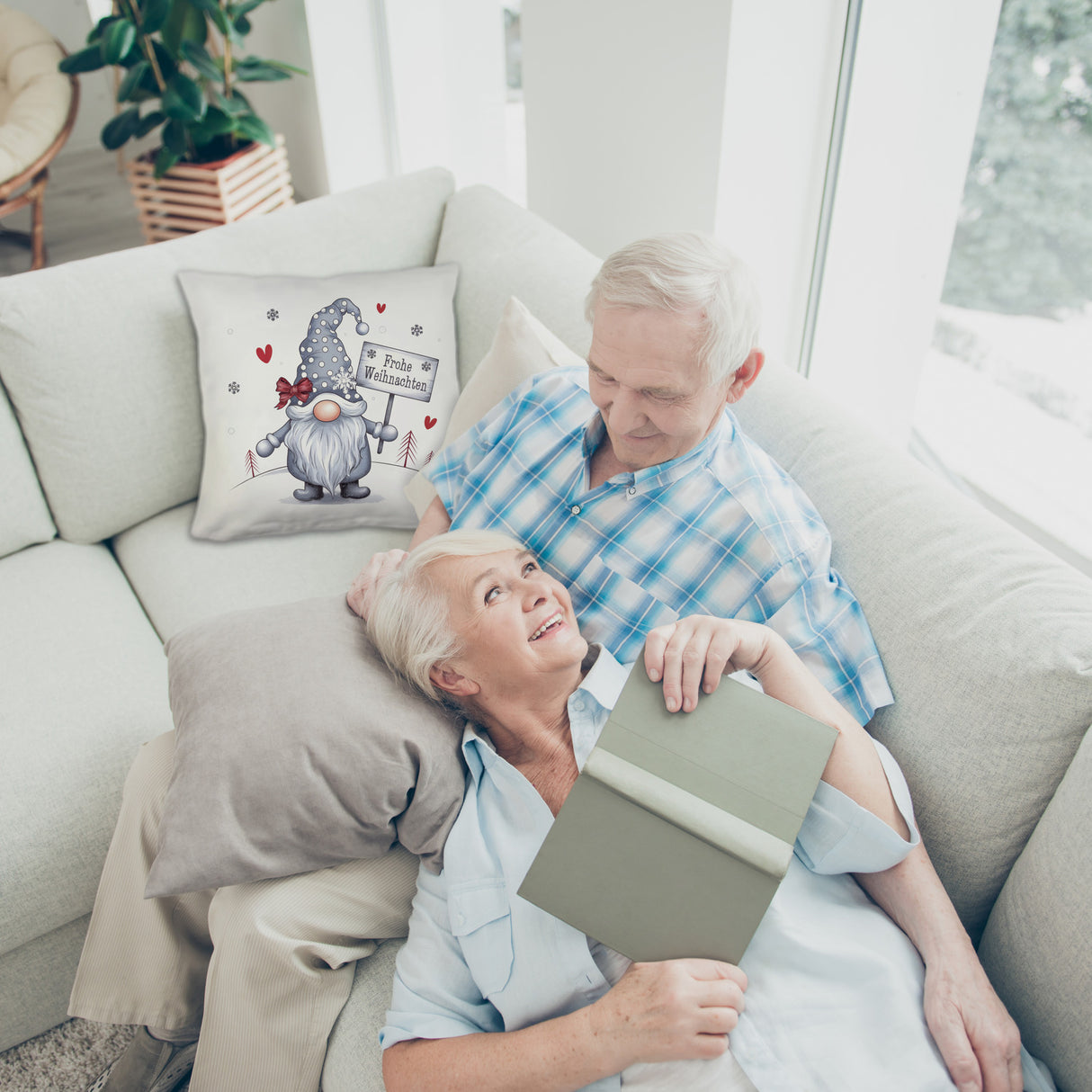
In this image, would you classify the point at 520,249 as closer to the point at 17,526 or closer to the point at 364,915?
the point at 17,526

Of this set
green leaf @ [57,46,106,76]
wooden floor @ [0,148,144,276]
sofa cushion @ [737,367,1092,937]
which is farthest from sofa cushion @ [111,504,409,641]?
wooden floor @ [0,148,144,276]

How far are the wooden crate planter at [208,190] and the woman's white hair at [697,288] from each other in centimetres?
217

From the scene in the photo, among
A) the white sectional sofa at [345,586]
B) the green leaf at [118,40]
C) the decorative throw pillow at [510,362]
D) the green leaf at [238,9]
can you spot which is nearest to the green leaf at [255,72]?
the green leaf at [238,9]

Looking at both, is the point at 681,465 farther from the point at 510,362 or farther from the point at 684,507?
the point at 510,362

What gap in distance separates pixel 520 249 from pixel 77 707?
122 centimetres

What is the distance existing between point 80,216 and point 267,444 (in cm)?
380

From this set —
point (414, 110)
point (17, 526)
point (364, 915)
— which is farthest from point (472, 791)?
point (414, 110)

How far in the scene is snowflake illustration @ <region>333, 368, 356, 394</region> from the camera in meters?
1.68

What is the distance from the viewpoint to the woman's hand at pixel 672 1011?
0.82 m

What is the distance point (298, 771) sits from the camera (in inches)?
40.1

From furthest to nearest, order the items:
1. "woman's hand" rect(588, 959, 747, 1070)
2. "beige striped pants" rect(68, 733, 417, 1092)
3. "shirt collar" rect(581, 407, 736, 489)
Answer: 1. "shirt collar" rect(581, 407, 736, 489)
2. "beige striped pants" rect(68, 733, 417, 1092)
3. "woman's hand" rect(588, 959, 747, 1070)

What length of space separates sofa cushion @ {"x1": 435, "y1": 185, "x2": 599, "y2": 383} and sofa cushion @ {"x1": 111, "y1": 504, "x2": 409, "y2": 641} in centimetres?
46

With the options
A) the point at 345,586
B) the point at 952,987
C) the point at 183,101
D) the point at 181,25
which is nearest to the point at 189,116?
the point at 183,101

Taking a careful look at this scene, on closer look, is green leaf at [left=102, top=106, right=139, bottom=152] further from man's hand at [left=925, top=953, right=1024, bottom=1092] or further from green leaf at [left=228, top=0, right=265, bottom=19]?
man's hand at [left=925, top=953, right=1024, bottom=1092]
